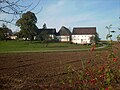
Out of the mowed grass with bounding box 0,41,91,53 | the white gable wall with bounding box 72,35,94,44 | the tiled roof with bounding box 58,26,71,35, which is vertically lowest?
the mowed grass with bounding box 0,41,91,53

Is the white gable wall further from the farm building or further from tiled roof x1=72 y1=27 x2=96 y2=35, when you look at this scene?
the farm building

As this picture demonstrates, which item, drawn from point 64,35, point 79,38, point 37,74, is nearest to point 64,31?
point 64,35

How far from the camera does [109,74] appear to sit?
5.03m

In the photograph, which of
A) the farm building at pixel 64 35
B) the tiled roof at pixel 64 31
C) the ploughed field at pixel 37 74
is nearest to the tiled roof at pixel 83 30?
the farm building at pixel 64 35

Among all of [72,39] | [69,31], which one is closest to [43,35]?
[72,39]

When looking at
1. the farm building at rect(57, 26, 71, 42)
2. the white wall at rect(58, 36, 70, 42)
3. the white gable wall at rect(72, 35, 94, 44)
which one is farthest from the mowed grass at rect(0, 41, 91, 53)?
the farm building at rect(57, 26, 71, 42)

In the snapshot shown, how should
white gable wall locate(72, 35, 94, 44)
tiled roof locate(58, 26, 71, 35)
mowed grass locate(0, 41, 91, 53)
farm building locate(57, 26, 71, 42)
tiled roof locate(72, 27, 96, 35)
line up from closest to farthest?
mowed grass locate(0, 41, 91, 53) < white gable wall locate(72, 35, 94, 44) < farm building locate(57, 26, 71, 42) < tiled roof locate(72, 27, 96, 35) < tiled roof locate(58, 26, 71, 35)

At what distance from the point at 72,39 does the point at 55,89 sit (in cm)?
8975

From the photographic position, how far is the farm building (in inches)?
3794

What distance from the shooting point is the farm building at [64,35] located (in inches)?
3794

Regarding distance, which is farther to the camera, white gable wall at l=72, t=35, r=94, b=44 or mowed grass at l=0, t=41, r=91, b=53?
white gable wall at l=72, t=35, r=94, b=44

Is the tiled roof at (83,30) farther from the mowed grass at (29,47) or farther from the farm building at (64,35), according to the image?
the mowed grass at (29,47)

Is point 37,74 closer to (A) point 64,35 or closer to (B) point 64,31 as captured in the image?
(A) point 64,35

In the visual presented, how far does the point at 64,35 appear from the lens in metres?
Result: 101
